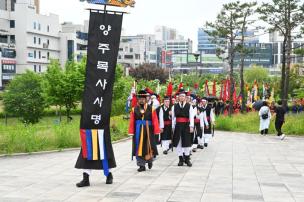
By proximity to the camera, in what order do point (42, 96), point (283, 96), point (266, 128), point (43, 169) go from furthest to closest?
point (42, 96) < point (283, 96) < point (266, 128) < point (43, 169)

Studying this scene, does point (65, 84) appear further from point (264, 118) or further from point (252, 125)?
point (264, 118)

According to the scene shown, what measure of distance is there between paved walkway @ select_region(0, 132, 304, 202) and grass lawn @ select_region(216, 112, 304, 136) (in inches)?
359

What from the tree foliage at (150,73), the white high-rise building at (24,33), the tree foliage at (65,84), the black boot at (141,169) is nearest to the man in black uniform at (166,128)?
the black boot at (141,169)

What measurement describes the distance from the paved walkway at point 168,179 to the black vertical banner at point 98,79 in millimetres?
822

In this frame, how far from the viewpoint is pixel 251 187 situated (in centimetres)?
862

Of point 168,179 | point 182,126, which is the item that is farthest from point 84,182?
point 182,126

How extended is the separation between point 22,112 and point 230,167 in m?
33.9

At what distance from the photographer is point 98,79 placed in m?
8.48

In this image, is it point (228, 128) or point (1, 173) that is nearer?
point (1, 173)

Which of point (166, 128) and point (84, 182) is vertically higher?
point (166, 128)

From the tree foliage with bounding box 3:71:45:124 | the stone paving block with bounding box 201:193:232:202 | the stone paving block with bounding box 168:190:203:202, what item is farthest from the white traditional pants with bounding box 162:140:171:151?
the tree foliage with bounding box 3:71:45:124

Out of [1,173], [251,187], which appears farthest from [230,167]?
[1,173]

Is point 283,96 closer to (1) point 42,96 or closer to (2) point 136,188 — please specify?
(1) point 42,96

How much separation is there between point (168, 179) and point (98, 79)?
8.20 feet
